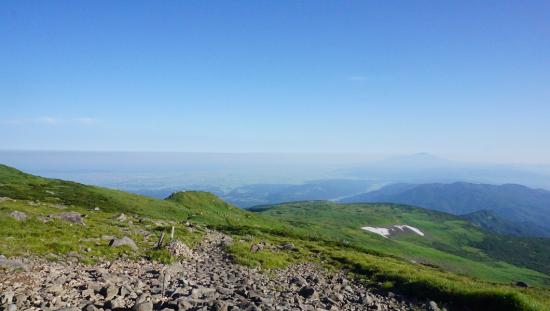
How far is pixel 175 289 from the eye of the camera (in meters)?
18.1

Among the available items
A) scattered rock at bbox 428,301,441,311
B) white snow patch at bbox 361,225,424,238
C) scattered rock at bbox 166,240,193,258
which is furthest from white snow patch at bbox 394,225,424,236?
scattered rock at bbox 428,301,441,311

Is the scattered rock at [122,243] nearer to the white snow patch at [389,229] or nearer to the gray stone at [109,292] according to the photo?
the gray stone at [109,292]

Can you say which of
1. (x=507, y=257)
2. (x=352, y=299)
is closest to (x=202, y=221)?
(x=352, y=299)

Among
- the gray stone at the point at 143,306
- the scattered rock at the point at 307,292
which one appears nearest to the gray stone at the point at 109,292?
the gray stone at the point at 143,306

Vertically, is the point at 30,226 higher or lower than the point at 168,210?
higher

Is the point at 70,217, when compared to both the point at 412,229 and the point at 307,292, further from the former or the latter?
the point at 412,229

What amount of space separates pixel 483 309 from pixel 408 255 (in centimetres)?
9559

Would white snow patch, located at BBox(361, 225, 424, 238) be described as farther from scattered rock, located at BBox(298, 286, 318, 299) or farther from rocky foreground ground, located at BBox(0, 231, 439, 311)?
scattered rock, located at BBox(298, 286, 318, 299)

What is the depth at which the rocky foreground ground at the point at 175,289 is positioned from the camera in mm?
15180

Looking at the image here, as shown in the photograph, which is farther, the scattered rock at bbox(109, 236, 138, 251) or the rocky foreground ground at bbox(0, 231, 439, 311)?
the scattered rock at bbox(109, 236, 138, 251)

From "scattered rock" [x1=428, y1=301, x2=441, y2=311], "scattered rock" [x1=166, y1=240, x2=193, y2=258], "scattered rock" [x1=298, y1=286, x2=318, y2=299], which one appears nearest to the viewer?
"scattered rock" [x1=428, y1=301, x2=441, y2=311]

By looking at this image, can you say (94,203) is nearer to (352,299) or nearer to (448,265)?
(352,299)

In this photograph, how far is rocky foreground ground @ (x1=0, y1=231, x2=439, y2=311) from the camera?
49.8 ft

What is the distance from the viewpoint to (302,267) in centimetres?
3148
